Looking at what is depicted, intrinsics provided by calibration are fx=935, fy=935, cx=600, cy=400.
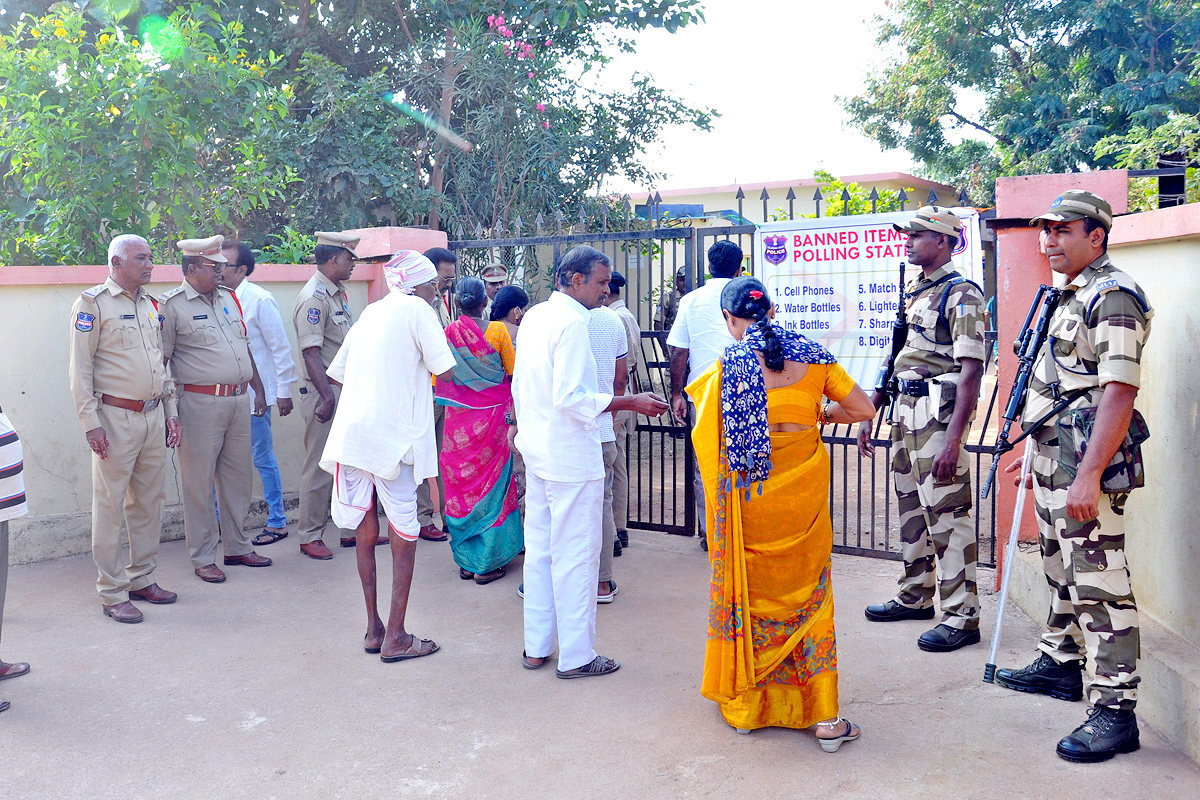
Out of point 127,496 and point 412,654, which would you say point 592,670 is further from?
point 127,496

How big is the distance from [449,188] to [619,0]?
10.5 ft

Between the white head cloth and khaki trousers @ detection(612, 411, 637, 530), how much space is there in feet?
6.41

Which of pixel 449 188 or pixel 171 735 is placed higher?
pixel 449 188

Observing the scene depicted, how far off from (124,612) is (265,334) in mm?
2220

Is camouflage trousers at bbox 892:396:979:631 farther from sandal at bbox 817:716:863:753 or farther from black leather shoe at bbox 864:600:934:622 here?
sandal at bbox 817:716:863:753

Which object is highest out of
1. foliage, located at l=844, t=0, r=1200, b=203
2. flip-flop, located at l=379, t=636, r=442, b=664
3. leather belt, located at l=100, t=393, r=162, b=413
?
foliage, located at l=844, t=0, r=1200, b=203

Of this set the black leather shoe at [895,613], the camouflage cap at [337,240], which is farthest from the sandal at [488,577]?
the camouflage cap at [337,240]

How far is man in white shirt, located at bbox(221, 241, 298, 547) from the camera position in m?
6.38

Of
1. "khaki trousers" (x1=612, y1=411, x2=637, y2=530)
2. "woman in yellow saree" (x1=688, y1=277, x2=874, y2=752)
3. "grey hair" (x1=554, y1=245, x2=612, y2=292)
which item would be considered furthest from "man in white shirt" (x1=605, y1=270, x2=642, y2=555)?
"woman in yellow saree" (x1=688, y1=277, x2=874, y2=752)

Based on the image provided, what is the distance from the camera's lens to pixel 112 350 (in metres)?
4.93

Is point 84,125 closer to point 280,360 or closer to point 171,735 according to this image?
point 280,360

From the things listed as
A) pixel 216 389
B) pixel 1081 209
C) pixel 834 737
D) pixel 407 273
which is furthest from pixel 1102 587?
pixel 216 389

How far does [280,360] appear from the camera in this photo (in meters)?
6.46

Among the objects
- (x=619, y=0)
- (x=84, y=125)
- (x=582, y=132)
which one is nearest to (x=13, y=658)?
(x=84, y=125)
